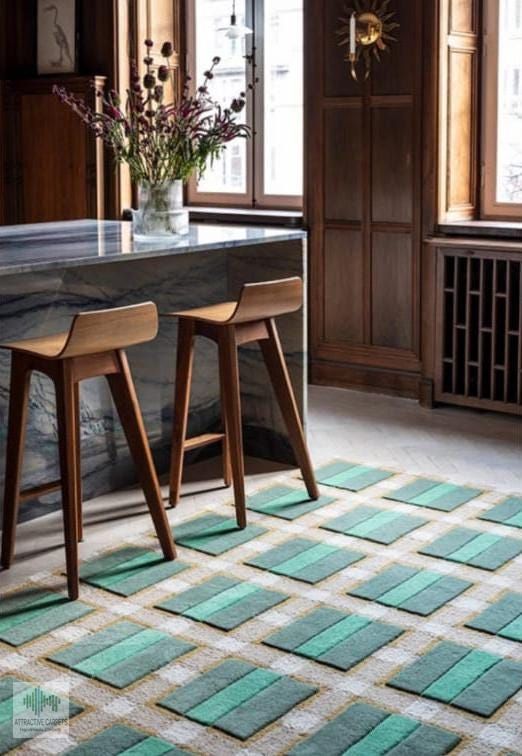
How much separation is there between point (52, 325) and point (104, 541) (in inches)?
33.1

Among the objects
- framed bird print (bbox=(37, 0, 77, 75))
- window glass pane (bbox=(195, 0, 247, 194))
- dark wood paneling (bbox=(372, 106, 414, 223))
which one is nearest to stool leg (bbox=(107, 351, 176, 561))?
dark wood paneling (bbox=(372, 106, 414, 223))

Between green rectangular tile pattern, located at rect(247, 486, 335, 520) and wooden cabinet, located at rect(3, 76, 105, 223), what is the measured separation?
10.2 ft

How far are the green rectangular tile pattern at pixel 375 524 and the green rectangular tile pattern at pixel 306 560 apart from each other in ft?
0.54

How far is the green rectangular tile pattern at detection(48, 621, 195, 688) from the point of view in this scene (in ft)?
10.4

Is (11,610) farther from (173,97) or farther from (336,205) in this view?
(173,97)

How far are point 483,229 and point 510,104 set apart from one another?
2.38 ft

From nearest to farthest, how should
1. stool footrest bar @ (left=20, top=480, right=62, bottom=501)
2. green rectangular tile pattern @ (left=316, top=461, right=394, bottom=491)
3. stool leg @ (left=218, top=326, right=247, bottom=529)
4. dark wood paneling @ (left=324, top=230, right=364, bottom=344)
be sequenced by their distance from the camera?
stool footrest bar @ (left=20, top=480, right=62, bottom=501)
stool leg @ (left=218, top=326, right=247, bottom=529)
green rectangular tile pattern @ (left=316, top=461, right=394, bottom=491)
dark wood paneling @ (left=324, top=230, right=364, bottom=344)

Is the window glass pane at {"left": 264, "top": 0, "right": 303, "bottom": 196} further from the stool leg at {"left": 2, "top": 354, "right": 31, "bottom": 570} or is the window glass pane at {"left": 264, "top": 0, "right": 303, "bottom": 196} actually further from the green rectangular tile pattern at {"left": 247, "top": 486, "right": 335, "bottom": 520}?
the stool leg at {"left": 2, "top": 354, "right": 31, "bottom": 570}

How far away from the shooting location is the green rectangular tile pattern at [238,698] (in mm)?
2900

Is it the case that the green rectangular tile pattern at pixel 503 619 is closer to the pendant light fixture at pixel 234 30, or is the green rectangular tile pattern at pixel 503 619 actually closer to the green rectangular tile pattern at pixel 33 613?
the green rectangular tile pattern at pixel 33 613

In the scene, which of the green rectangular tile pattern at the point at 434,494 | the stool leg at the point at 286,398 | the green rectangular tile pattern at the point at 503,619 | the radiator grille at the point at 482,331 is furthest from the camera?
the radiator grille at the point at 482,331

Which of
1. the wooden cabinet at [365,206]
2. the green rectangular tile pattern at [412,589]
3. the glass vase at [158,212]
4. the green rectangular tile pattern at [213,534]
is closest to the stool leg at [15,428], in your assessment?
the green rectangular tile pattern at [213,534]

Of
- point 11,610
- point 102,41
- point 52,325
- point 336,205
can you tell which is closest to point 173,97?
point 102,41

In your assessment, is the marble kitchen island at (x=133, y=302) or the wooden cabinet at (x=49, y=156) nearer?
the marble kitchen island at (x=133, y=302)
